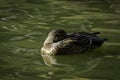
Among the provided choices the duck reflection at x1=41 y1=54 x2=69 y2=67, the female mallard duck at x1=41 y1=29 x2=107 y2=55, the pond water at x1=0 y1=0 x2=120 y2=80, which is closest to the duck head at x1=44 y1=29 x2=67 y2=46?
the female mallard duck at x1=41 y1=29 x2=107 y2=55

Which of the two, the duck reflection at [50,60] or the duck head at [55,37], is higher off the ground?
the duck head at [55,37]

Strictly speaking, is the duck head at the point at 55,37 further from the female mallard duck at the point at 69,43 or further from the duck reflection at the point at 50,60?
the duck reflection at the point at 50,60

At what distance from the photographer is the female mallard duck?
35.3ft

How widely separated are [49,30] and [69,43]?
1.96 m

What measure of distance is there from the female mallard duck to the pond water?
0.51 feet

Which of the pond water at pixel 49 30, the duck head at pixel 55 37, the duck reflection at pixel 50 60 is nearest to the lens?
the pond water at pixel 49 30

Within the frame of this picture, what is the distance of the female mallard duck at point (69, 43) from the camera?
424 inches

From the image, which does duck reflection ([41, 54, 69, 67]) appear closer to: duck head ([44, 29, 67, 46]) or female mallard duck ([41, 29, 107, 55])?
female mallard duck ([41, 29, 107, 55])

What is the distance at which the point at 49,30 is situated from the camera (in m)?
12.7

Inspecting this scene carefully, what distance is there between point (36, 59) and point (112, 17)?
4.67 meters

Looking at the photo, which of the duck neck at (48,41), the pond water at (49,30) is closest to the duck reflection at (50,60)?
the pond water at (49,30)

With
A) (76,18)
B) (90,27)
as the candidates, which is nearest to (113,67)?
(90,27)

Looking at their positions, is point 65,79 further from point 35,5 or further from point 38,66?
point 35,5

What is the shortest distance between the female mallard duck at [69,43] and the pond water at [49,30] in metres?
0.16
